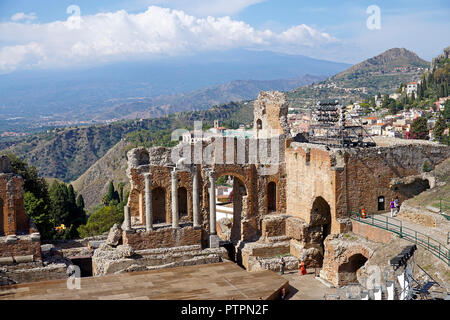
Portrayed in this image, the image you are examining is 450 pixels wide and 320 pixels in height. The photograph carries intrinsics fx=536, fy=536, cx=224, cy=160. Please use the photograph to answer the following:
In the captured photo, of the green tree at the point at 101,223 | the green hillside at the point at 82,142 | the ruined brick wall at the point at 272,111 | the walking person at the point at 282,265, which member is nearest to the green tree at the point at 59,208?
the green tree at the point at 101,223

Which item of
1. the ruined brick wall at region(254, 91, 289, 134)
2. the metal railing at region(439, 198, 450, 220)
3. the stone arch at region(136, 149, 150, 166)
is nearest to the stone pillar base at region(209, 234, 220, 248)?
the stone arch at region(136, 149, 150, 166)

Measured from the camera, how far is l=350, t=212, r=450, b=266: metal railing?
20.3m

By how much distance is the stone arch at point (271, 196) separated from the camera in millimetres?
30844

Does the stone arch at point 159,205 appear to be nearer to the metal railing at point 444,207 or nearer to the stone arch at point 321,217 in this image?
the stone arch at point 321,217

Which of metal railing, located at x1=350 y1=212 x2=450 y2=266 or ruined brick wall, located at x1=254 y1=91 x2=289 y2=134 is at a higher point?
ruined brick wall, located at x1=254 y1=91 x2=289 y2=134

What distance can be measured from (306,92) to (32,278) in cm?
16437

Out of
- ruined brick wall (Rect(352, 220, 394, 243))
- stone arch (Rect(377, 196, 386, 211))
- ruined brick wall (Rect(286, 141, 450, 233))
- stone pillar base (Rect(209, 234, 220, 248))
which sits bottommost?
stone pillar base (Rect(209, 234, 220, 248))

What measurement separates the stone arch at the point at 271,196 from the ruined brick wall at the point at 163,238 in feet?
16.0

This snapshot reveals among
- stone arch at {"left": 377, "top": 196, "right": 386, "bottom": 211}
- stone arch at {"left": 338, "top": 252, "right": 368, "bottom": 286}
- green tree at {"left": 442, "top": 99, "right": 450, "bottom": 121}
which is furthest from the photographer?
green tree at {"left": 442, "top": 99, "right": 450, "bottom": 121}

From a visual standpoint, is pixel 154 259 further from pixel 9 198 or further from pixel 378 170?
pixel 378 170

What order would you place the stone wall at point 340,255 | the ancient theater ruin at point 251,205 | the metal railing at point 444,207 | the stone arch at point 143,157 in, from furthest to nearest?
the stone arch at point 143,157, the ancient theater ruin at point 251,205, the stone wall at point 340,255, the metal railing at point 444,207

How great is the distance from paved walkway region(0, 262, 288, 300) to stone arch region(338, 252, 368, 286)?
3424mm

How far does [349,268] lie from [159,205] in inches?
426

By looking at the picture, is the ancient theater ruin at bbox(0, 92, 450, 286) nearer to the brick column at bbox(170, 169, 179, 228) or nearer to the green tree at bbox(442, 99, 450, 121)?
the brick column at bbox(170, 169, 179, 228)
